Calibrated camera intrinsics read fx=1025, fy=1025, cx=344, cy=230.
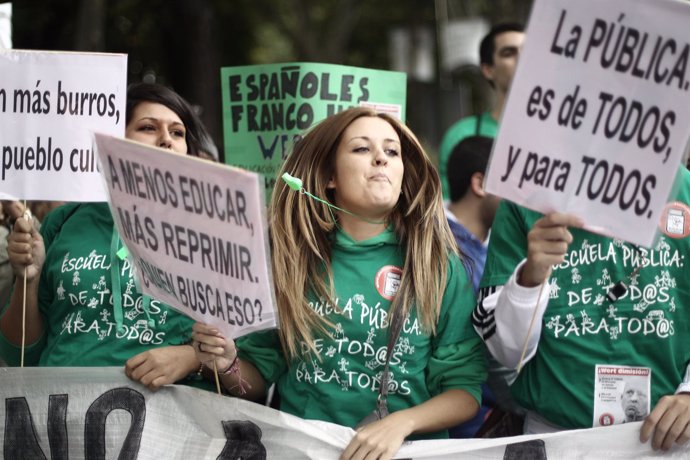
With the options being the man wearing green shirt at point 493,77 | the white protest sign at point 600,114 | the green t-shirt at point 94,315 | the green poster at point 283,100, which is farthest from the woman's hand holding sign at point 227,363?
the man wearing green shirt at point 493,77

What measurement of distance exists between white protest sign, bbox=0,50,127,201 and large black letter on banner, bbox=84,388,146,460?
787 mm

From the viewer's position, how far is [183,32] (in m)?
13.0

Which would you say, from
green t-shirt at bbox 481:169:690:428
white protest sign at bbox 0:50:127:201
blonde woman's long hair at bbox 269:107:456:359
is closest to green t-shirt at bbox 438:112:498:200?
blonde woman's long hair at bbox 269:107:456:359

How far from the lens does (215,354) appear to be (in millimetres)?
3387

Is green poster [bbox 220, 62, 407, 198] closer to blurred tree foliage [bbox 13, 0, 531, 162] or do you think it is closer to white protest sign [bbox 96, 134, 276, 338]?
white protest sign [bbox 96, 134, 276, 338]

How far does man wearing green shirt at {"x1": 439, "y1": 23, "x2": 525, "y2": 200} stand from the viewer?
6.44 m

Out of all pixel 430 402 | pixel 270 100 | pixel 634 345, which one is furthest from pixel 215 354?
pixel 270 100

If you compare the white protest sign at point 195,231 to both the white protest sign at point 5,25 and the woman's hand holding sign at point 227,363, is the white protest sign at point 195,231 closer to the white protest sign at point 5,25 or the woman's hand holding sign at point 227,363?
the woman's hand holding sign at point 227,363

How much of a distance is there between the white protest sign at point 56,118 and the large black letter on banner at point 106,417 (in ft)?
2.58

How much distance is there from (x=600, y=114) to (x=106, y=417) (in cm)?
199

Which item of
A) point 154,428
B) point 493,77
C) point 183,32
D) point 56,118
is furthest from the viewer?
point 183,32

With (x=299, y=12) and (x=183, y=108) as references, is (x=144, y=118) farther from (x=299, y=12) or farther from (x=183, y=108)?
(x=299, y=12)

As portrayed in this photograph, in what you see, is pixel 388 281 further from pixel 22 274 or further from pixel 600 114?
pixel 22 274

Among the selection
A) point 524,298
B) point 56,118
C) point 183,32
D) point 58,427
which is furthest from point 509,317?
point 183,32
